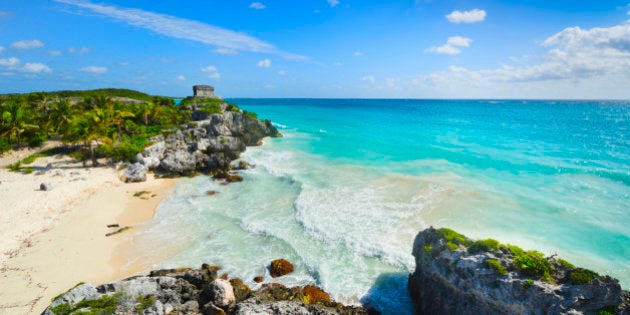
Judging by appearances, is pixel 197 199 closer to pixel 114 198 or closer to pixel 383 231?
pixel 114 198

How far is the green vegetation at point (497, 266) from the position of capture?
33.5ft

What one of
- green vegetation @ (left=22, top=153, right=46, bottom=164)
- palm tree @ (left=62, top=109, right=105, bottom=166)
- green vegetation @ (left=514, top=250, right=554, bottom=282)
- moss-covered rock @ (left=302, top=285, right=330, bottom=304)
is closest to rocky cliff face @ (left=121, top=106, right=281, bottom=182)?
palm tree @ (left=62, top=109, right=105, bottom=166)

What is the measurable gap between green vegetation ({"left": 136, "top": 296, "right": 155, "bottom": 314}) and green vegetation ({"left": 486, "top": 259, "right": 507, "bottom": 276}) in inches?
470

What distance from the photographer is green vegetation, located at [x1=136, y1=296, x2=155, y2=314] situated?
1061cm

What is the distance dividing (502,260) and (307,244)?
11.0 meters

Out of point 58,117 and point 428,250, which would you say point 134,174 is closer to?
point 58,117

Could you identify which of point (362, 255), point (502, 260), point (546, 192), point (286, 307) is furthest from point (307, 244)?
point (546, 192)

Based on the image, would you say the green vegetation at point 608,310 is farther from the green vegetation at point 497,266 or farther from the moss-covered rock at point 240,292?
the moss-covered rock at point 240,292

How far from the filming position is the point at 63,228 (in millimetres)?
20125

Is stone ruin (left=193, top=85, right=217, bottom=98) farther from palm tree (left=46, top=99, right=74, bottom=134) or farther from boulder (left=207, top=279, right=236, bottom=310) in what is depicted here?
boulder (left=207, top=279, right=236, bottom=310)

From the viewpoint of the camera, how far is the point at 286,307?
10430 millimetres

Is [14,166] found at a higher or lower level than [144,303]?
higher

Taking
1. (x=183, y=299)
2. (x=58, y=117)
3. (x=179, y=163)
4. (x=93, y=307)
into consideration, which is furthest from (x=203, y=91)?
(x=93, y=307)

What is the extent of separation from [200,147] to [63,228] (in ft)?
62.8
